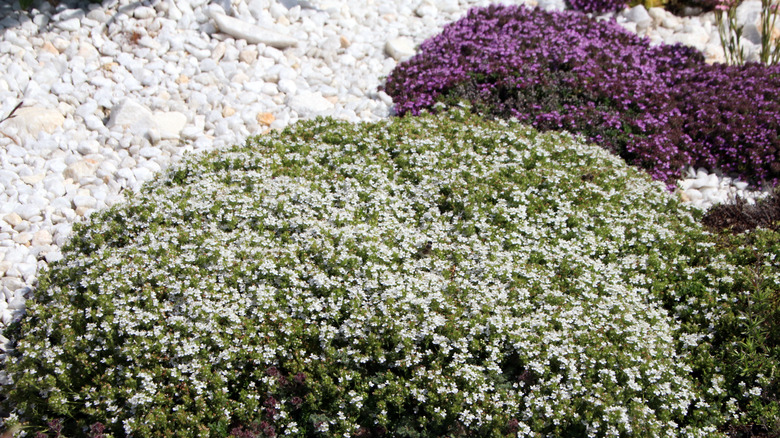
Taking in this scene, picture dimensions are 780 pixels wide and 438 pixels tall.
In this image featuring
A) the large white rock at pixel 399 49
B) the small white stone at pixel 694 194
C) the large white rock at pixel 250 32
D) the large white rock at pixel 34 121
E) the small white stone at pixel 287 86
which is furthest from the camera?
the large white rock at pixel 399 49

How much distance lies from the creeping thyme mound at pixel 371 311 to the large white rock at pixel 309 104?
1.82 meters

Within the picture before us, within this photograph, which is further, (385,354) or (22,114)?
(22,114)

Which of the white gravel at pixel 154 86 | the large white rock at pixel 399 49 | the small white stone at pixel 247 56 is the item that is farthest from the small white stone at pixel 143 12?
the large white rock at pixel 399 49

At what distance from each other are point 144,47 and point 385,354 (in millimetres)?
6012

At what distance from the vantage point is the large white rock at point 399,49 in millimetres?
8883

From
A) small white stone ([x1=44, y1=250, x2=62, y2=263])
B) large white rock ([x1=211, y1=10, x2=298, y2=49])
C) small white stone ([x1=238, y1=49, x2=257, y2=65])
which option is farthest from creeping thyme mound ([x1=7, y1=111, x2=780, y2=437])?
large white rock ([x1=211, y1=10, x2=298, y2=49])

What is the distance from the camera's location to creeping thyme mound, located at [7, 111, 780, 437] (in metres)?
4.12

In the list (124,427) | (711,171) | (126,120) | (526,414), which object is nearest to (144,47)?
(126,120)

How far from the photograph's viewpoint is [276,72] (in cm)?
823

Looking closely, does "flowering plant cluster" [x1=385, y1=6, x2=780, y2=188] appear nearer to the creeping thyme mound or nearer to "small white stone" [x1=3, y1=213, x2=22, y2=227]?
the creeping thyme mound

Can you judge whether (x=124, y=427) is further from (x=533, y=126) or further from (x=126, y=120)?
(x=533, y=126)

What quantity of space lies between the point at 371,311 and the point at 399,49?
5.41 meters

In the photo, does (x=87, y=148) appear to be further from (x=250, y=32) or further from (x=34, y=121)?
(x=250, y=32)

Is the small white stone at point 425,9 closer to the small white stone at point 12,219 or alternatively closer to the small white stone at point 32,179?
the small white stone at point 32,179
